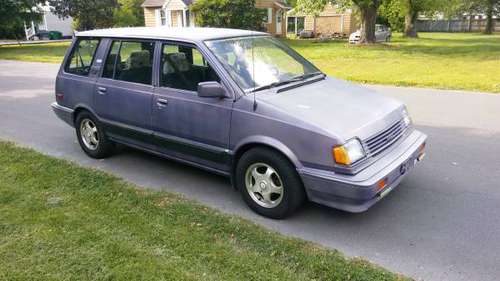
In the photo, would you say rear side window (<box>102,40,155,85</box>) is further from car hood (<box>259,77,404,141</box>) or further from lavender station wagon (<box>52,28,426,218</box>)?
car hood (<box>259,77,404,141</box>)

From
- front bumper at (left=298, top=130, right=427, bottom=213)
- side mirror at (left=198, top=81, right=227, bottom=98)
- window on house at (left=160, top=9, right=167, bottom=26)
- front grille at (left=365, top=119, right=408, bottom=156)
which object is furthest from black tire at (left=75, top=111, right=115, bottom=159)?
window on house at (left=160, top=9, right=167, bottom=26)

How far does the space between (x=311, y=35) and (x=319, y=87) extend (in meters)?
37.1

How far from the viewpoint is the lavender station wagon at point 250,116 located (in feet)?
A: 11.9

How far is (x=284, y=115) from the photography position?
3756 millimetres

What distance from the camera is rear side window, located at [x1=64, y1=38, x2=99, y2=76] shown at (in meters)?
5.62

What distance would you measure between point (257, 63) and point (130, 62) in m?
1.70

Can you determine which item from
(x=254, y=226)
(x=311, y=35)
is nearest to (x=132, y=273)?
(x=254, y=226)

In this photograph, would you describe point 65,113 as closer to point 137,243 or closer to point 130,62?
point 130,62

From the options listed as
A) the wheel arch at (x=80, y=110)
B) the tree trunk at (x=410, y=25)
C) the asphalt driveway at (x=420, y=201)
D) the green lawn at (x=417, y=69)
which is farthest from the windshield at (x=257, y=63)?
the tree trunk at (x=410, y=25)

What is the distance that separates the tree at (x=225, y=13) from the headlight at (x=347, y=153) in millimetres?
26278

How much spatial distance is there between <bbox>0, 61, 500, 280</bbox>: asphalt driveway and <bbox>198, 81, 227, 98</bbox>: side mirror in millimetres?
1183

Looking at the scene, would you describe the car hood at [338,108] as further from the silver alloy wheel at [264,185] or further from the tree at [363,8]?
the tree at [363,8]

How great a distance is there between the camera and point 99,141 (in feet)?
18.9

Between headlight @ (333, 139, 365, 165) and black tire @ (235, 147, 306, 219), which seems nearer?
headlight @ (333, 139, 365, 165)
